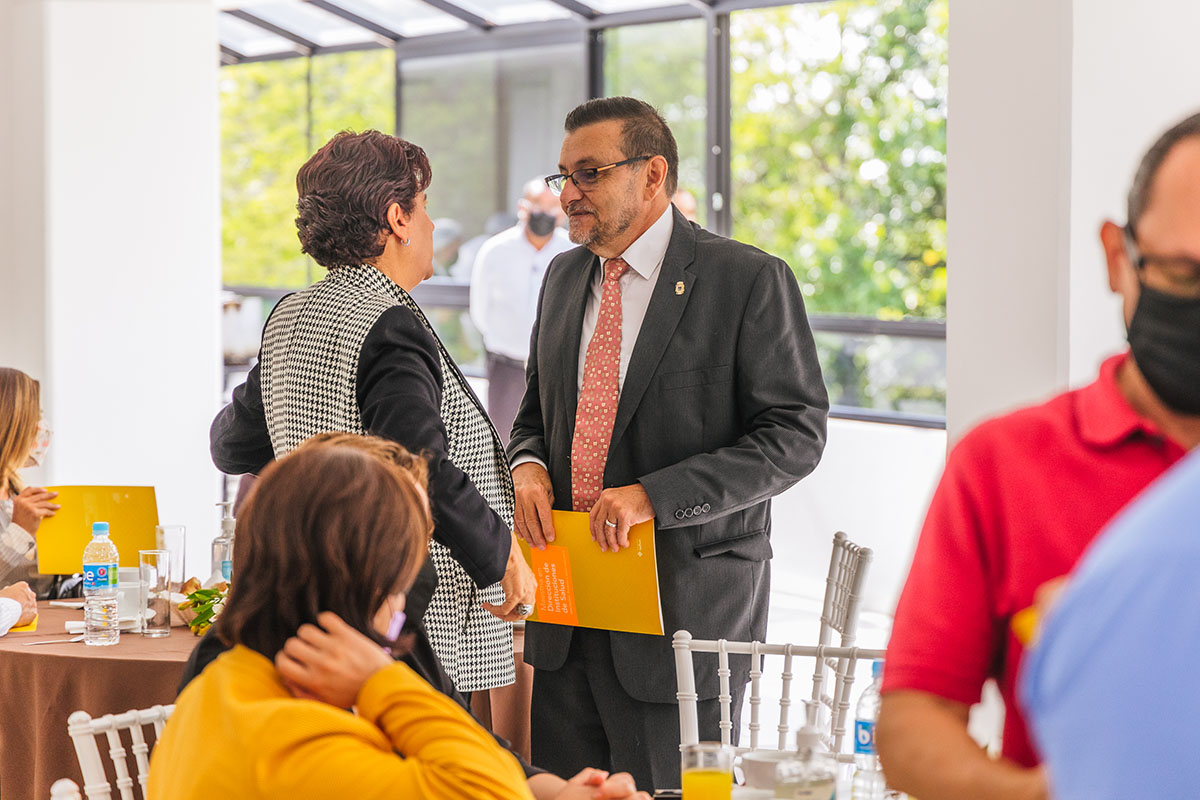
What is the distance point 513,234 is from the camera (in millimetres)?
6898

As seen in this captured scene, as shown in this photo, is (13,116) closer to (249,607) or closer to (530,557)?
(530,557)

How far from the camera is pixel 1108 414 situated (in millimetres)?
1054

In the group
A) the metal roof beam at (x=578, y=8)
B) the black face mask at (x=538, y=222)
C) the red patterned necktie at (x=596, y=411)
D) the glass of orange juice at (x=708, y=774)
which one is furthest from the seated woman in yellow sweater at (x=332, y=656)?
the metal roof beam at (x=578, y=8)

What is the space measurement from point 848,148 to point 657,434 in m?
5.24

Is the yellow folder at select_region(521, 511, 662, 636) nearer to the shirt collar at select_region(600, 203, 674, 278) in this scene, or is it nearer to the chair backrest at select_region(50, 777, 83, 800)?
the shirt collar at select_region(600, 203, 674, 278)

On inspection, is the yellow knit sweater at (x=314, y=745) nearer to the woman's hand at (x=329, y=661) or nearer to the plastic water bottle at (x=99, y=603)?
the woman's hand at (x=329, y=661)

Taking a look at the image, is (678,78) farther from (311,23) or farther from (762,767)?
(762,767)

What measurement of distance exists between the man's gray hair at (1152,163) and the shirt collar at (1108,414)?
124 mm

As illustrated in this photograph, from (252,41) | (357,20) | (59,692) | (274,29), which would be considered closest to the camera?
(59,692)

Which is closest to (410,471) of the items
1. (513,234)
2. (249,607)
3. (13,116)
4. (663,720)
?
(249,607)

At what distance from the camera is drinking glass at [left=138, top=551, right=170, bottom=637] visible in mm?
2799

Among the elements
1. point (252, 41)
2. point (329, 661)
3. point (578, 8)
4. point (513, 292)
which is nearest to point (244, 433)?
point (329, 661)

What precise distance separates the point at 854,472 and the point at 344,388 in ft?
14.3

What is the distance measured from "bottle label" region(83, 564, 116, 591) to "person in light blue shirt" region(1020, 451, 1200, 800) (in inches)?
97.5
